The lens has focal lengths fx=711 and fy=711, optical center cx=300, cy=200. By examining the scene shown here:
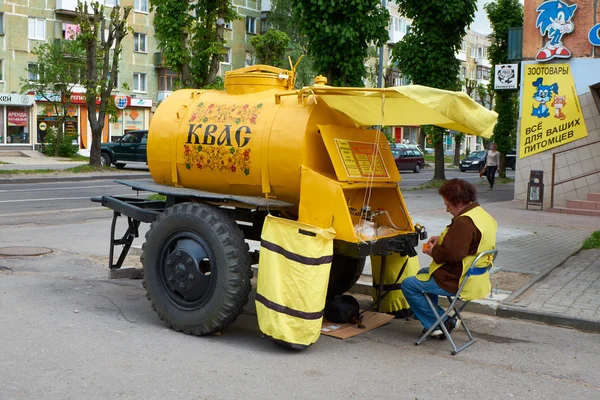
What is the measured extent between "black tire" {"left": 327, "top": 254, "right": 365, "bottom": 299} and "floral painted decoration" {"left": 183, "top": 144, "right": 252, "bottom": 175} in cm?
152

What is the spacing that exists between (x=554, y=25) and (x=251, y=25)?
40.6 metres

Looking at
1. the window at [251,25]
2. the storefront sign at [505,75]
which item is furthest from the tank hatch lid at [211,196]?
the window at [251,25]

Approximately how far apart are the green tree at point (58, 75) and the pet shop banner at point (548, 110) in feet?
84.4

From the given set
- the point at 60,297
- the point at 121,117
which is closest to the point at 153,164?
the point at 60,297

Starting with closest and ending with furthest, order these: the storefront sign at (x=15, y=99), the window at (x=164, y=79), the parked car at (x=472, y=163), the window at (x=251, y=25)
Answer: the storefront sign at (x=15, y=99), the parked car at (x=472, y=163), the window at (x=164, y=79), the window at (x=251, y=25)

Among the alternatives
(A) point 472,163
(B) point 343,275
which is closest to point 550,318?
(B) point 343,275

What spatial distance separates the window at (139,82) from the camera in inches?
1934

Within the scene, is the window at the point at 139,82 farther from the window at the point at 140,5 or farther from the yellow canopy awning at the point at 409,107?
the yellow canopy awning at the point at 409,107

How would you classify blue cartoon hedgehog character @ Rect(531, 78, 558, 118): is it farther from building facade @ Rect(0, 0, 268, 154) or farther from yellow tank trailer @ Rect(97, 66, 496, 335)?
building facade @ Rect(0, 0, 268, 154)

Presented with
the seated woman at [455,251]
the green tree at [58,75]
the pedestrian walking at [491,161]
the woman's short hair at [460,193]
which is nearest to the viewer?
the seated woman at [455,251]

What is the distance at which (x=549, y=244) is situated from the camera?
11812mm

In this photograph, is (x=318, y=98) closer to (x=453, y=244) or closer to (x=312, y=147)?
(x=312, y=147)

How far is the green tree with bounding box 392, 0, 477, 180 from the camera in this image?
25109 mm

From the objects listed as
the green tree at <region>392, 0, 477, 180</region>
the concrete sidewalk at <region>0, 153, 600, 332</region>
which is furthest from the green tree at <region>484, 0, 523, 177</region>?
the concrete sidewalk at <region>0, 153, 600, 332</region>
